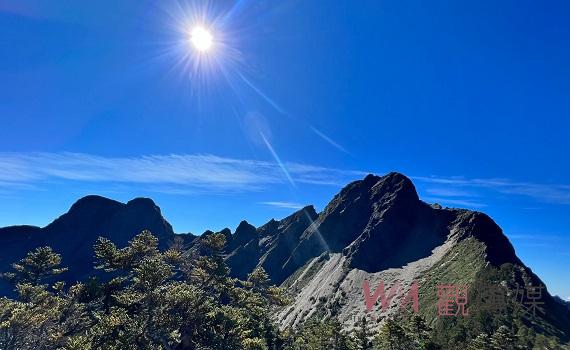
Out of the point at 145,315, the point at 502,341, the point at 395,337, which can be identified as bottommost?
the point at 395,337

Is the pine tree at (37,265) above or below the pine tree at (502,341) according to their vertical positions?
above

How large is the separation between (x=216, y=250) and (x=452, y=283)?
88.3 m

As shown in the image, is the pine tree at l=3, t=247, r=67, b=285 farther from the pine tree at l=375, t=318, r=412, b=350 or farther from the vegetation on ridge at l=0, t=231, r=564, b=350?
the pine tree at l=375, t=318, r=412, b=350

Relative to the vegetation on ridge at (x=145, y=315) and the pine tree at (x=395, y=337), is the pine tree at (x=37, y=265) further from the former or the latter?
the pine tree at (x=395, y=337)

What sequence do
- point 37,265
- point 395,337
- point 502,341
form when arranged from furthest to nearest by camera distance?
point 395,337 < point 37,265 < point 502,341

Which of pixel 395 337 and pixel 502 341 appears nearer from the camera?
pixel 502 341

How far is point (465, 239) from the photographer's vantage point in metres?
152

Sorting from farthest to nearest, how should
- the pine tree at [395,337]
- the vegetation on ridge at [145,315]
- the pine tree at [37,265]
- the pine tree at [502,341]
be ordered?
1. the pine tree at [37,265]
2. the pine tree at [395,337]
3. the pine tree at [502,341]
4. the vegetation on ridge at [145,315]

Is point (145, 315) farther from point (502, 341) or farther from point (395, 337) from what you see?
point (502, 341)

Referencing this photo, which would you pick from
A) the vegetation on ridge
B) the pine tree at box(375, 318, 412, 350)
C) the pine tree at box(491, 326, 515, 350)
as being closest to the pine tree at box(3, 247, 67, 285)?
the vegetation on ridge

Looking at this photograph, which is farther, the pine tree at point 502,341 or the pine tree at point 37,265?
the pine tree at point 37,265

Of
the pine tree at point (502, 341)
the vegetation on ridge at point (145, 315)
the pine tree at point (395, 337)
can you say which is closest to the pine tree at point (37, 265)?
the vegetation on ridge at point (145, 315)

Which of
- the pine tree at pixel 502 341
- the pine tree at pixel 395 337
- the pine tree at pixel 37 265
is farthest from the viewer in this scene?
the pine tree at pixel 37 265

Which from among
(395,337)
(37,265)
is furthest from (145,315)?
(395,337)
